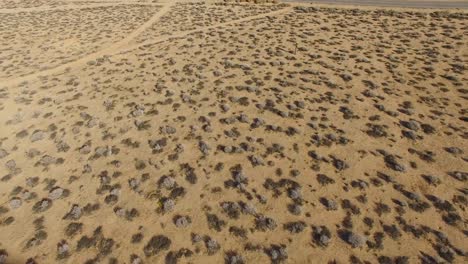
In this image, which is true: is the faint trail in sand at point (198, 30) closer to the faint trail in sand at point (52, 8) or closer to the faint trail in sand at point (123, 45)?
the faint trail in sand at point (123, 45)

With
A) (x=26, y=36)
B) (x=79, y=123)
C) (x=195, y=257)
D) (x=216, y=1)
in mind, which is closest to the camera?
(x=195, y=257)

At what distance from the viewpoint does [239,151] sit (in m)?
12.1

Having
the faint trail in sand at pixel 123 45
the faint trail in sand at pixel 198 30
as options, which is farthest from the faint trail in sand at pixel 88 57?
the faint trail in sand at pixel 198 30

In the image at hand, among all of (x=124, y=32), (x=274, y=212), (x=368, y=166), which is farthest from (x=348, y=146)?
(x=124, y=32)

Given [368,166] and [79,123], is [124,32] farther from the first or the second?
[368,166]

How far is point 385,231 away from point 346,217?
39.4 inches

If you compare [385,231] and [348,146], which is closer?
[385,231]

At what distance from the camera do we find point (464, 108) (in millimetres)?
14117

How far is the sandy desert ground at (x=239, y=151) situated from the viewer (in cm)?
891

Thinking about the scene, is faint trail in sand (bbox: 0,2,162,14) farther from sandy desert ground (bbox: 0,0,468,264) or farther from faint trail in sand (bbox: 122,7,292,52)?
sandy desert ground (bbox: 0,0,468,264)

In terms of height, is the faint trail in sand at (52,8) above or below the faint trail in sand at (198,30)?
above

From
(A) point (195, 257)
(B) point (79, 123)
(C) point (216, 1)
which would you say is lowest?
(A) point (195, 257)

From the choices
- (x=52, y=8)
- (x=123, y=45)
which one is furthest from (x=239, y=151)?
(x=52, y=8)

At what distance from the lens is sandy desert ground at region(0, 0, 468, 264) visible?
8914 mm
